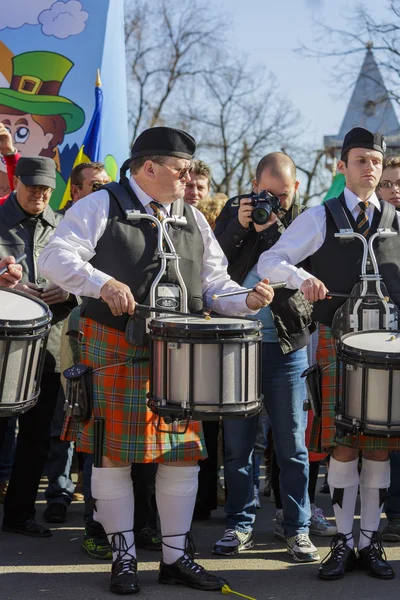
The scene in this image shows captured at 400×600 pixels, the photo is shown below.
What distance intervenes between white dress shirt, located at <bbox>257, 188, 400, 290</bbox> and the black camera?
0.84 ft

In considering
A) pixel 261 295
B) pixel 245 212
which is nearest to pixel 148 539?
pixel 261 295

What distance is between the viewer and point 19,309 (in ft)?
12.9

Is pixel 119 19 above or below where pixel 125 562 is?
above

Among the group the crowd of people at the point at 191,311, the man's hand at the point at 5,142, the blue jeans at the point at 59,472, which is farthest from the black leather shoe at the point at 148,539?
the man's hand at the point at 5,142

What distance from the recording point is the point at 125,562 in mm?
4012

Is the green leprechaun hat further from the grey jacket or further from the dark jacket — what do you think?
the dark jacket

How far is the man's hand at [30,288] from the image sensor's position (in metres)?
4.80

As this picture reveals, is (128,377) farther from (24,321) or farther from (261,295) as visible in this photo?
(261,295)

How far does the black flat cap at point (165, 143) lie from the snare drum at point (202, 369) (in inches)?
33.1

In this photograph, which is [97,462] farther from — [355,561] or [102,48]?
[102,48]

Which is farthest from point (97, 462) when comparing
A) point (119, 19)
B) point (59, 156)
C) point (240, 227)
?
point (119, 19)

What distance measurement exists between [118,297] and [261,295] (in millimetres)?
700

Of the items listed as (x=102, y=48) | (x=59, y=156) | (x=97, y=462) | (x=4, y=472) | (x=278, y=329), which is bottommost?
(x=4, y=472)

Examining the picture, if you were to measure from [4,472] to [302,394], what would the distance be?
2396 mm
